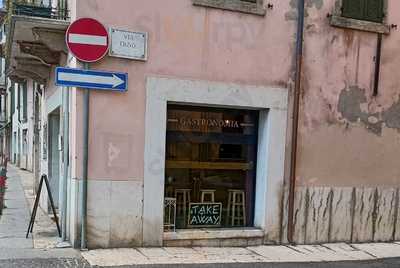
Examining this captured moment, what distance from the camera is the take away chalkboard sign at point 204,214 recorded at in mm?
7797

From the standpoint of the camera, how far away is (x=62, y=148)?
754 cm

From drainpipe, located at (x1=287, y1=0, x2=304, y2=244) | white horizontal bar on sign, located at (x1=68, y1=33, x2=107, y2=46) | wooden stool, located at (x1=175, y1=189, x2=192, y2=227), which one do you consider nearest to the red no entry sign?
white horizontal bar on sign, located at (x1=68, y1=33, x2=107, y2=46)

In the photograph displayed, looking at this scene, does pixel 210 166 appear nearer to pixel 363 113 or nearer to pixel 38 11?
pixel 363 113

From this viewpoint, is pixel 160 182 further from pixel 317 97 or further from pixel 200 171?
pixel 317 97

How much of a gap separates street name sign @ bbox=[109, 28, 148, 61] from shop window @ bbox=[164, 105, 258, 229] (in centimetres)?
104

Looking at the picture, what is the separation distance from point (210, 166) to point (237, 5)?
2.61 metres

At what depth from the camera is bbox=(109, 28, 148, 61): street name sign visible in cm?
677

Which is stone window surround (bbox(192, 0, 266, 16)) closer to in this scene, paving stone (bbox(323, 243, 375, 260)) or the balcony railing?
the balcony railing

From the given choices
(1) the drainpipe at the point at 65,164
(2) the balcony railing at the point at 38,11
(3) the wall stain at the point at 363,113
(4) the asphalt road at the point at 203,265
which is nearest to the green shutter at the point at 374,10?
(3) the wall stain at the point at 363,113

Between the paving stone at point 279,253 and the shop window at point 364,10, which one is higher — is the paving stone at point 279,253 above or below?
below

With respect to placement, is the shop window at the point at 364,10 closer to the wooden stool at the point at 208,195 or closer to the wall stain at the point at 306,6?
the wall stain at the point at 306,6

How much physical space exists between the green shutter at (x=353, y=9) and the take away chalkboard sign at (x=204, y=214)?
393cm

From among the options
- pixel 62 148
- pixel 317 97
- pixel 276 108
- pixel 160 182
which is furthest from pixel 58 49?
pixel 317 97

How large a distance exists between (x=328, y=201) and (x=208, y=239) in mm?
2272
